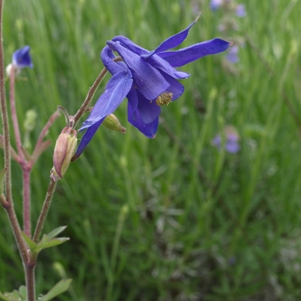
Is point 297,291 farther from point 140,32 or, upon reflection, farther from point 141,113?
point 141,113

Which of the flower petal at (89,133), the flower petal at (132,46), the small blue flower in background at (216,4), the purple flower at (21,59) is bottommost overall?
the flower petal at (89,133)

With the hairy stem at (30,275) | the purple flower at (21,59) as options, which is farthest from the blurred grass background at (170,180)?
the hairy stem at (30,275)

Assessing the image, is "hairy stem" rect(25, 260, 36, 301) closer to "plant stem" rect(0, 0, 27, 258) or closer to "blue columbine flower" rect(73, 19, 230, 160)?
"plant stem" rect(0, 0, 27, 258)

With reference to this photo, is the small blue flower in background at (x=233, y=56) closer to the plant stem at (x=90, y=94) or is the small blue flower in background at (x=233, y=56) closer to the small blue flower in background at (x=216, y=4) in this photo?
the small blue flower in background at (x=216, y=4)

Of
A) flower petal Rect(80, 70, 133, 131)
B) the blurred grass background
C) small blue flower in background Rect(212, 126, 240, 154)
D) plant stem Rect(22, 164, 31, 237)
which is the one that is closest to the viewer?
flower petal Rect(80, 70, 133, 131)

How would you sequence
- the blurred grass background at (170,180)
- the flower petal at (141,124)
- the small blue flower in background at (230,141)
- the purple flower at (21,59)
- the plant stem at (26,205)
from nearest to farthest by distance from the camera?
the flower petal at (141,124) < the plant stem at (26,205) < the purple flower at (21,59) < the blurred grass background at (170,180) < the small blue flower in background at (230,141)

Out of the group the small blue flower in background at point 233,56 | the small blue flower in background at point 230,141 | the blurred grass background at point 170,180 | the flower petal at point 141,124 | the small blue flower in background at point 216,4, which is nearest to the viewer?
the flower petal at point 141,124

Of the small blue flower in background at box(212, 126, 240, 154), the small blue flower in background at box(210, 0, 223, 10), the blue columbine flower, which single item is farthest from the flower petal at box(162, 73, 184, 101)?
the small blue flower in background at box(210, 0, 223, 10)
